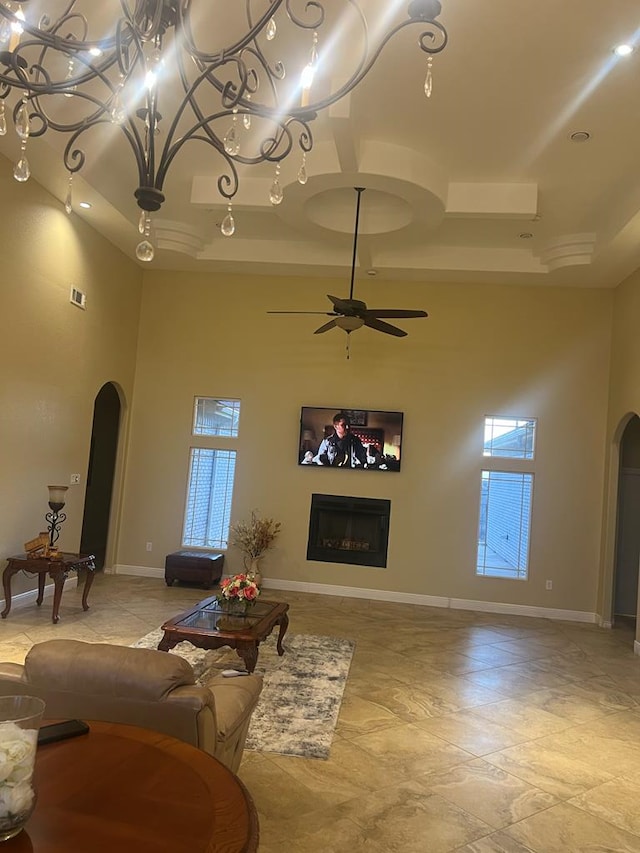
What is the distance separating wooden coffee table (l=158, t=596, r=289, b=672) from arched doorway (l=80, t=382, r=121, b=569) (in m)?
4.21

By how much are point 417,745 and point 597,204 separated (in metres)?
5.39

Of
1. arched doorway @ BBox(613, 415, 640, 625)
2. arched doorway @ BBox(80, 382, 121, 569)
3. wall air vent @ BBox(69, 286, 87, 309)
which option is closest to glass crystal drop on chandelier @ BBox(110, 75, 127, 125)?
wall air vent @ BBox(69, 286, 87, 309)

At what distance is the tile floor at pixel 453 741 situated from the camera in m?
2.89

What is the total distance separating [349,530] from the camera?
27.1 feet

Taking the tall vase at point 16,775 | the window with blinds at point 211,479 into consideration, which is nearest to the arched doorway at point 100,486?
the window with blinds at point 211,479

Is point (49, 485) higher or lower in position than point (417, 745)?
higher

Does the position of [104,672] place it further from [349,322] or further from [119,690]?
[349,322]

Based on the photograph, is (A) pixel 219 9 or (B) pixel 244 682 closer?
(B) pixel 244 682

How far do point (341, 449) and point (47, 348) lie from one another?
3.77m

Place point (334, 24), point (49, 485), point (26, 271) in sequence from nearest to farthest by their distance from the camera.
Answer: point (334, 24) → point (26, 271) → point (49, 485)

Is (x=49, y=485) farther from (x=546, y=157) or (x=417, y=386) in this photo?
(x=546, y=157)

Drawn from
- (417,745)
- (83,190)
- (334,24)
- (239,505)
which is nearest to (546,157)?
(334,24)

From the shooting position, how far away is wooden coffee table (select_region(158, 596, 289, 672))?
446 centimetres

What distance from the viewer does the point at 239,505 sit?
330 inches
